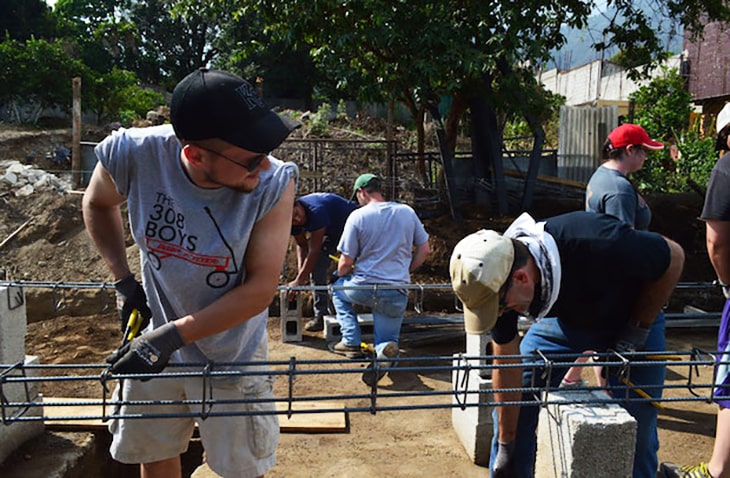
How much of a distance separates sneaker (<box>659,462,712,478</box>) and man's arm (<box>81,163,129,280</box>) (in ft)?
9.69

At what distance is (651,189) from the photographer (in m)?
13.1

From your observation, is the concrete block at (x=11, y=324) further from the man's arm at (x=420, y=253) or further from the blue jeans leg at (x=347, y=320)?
the man's arm at (x=420, y=253)

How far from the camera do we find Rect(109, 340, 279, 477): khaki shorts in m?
2.25

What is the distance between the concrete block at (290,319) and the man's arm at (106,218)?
4.09 metres

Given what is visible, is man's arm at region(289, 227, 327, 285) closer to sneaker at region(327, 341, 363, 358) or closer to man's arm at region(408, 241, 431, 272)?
sneaker at region(327, 341, 363, 358)

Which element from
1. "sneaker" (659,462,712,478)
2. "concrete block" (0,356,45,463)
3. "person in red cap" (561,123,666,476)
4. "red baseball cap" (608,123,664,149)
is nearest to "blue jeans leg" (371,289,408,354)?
"person in red cap" (561,123,666,476)

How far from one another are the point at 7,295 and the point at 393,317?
9.74 feet

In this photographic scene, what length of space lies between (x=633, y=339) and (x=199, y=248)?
1.97 m

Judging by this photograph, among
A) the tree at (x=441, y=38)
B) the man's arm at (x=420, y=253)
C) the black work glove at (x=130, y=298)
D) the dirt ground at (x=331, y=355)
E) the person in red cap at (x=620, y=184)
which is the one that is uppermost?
the tree at (x=441, y=38)

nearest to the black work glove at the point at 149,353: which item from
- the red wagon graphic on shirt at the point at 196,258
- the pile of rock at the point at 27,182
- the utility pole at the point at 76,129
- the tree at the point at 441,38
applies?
the red wagon graphic on shirt at the point at 196,258

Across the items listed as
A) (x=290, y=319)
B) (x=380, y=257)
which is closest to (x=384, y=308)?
(x=380, y=257)

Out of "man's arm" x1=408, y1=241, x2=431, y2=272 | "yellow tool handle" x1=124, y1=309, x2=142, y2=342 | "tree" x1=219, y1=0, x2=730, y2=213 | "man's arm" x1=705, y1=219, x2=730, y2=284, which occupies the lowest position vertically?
"man's arm" x1=408, y1=241, x2=431, y2=272

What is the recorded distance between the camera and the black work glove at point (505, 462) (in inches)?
106

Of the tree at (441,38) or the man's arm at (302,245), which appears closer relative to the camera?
the man's arm at (302,245)
